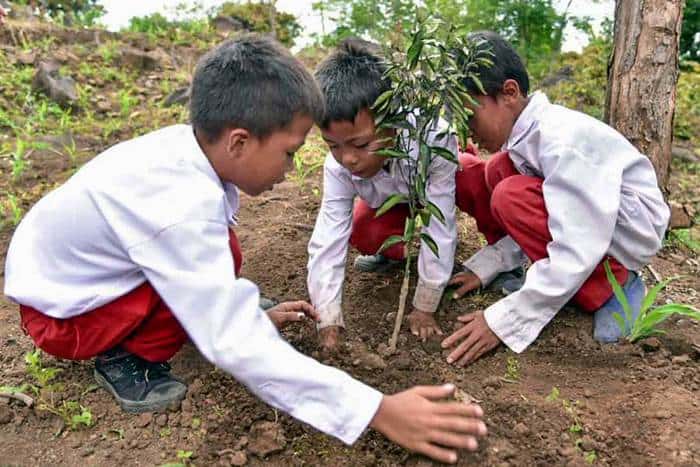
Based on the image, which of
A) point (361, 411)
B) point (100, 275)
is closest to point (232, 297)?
point (361, 411)

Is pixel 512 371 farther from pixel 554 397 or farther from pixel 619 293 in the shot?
pixel 619 293

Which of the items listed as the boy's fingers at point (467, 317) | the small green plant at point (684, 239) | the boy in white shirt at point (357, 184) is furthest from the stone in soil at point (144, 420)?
the small green plant at point (684, 239)

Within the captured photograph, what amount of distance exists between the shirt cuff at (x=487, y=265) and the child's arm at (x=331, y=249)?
64cm

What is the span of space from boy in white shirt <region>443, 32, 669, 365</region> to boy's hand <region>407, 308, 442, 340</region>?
0.40 ft

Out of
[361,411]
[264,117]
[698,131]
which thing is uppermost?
[264,117]

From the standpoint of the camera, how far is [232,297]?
5.35ft

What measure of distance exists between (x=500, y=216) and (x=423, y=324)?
55 cm

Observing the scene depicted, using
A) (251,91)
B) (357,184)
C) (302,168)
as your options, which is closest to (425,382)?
(357,184)

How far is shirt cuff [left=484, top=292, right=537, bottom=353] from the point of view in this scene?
2.42 metres

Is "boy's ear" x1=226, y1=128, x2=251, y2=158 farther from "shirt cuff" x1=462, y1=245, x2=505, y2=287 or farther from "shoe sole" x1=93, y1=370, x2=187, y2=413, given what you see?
"shirt cuff" x1=462, y1=245, x2=505, y2=287

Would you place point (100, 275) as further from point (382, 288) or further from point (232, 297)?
point (382, 288)

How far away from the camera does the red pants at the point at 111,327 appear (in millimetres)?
2041

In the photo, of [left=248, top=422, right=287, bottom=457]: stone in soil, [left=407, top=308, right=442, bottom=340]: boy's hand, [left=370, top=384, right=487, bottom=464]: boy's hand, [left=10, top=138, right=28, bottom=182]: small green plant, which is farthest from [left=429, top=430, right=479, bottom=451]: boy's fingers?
[left=10, top=138, right=28, bottom=182]: small green plant

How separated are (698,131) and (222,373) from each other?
4876 millimetres
